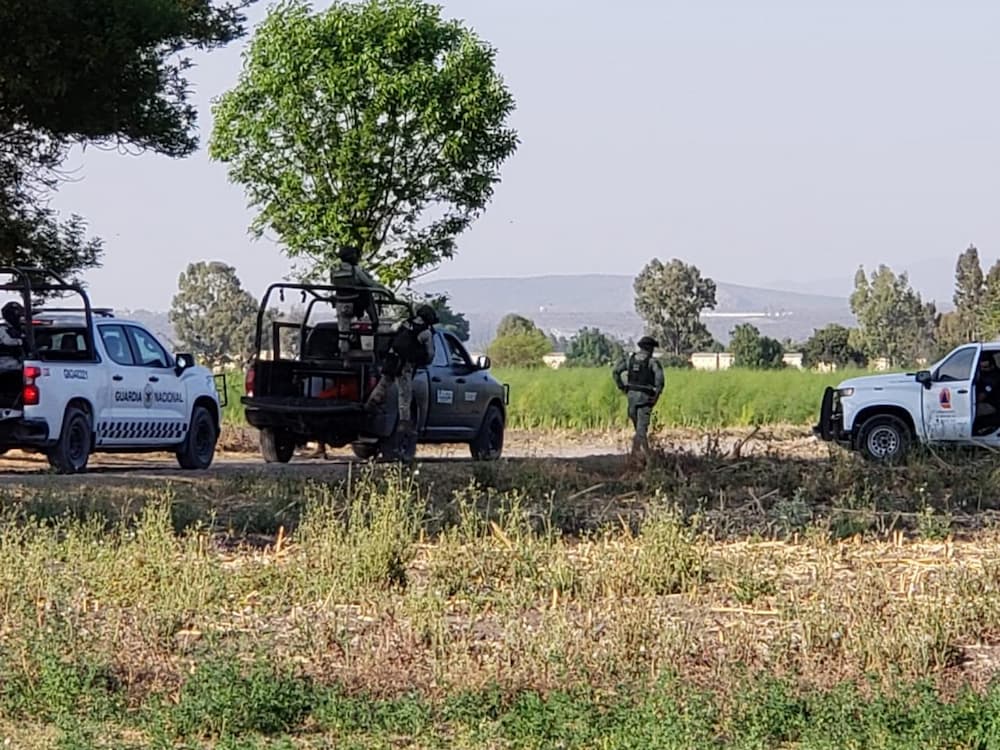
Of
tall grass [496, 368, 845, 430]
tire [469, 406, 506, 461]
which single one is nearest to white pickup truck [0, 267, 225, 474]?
tire [469, 406, 506, 461]

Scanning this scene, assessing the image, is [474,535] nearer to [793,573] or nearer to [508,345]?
[793,573]

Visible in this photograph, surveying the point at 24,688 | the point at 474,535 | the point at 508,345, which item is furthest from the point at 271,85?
the point at 508,345

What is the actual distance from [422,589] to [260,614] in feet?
3.28

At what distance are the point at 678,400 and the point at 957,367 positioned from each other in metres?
17.7

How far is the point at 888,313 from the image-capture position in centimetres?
12038

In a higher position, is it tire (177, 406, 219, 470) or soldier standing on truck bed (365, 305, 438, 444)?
soldier standing on truck bed (365, 305, 438, 444)

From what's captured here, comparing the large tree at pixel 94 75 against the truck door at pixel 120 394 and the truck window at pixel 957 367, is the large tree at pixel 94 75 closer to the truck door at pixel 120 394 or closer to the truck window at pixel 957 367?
the truck door at pixel 120 394

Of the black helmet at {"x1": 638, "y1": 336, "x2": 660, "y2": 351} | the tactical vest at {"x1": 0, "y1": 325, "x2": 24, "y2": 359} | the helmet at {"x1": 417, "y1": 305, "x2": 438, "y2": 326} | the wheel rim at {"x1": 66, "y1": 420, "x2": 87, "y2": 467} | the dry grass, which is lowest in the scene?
the dry grass

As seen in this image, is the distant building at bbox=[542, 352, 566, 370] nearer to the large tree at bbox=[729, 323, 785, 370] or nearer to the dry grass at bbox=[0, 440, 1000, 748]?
the large tree at bbox=[729, 323, 785, 370]

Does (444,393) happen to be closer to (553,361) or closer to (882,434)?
(882,434)

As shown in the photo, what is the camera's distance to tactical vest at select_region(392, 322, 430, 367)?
1980 centimetres

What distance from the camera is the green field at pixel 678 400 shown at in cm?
3909

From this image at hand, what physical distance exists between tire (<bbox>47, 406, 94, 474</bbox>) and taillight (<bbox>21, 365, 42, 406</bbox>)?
576mm

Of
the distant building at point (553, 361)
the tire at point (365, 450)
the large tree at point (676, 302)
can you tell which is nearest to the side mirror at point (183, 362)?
the tire at point (365, 450)
